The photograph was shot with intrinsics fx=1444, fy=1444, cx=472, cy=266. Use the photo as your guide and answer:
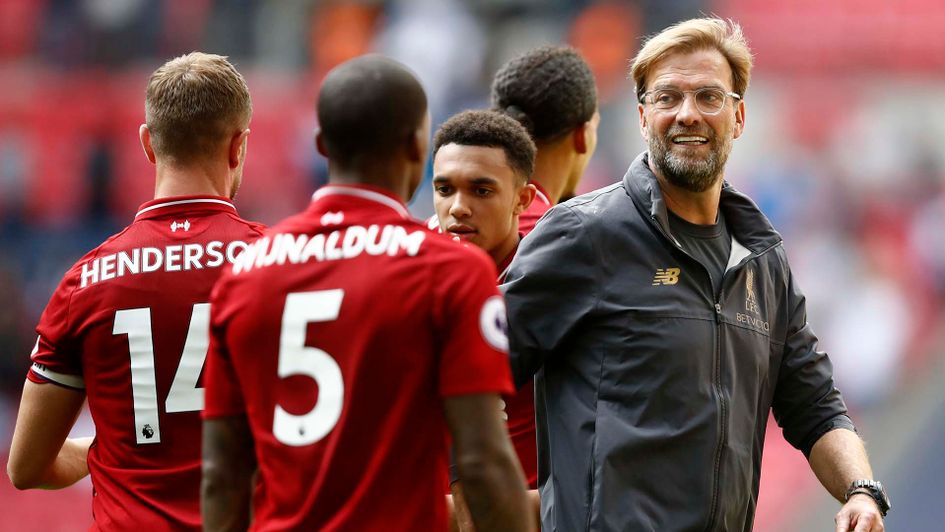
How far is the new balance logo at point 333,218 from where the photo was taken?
3408mm

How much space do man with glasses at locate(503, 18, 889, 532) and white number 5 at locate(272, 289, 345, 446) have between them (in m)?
1.07

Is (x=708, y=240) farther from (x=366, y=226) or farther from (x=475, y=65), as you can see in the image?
(x=475, y=65)

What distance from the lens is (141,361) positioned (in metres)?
4.16

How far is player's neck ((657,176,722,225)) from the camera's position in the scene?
4.60 metres

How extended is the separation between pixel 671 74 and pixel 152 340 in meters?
1.84

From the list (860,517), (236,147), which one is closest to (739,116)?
(860,517)

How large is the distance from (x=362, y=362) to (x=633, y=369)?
1.23 metres

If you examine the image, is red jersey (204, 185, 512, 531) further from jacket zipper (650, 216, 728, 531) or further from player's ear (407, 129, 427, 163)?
jacket zipper (650, 216, 728, 531)

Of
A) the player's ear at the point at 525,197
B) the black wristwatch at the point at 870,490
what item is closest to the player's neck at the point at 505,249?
the player's ear at the point at 525,197

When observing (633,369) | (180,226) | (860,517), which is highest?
(180,226)

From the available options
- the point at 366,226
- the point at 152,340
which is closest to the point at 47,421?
the point at 152,340

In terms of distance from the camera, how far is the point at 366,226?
3.38 metres

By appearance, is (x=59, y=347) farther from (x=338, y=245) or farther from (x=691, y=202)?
(x=691, y=202)

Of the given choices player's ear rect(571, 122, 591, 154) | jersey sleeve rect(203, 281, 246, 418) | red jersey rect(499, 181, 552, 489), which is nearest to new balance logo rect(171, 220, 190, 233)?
jersey sleeve rect(203, 281, 246, 418)
